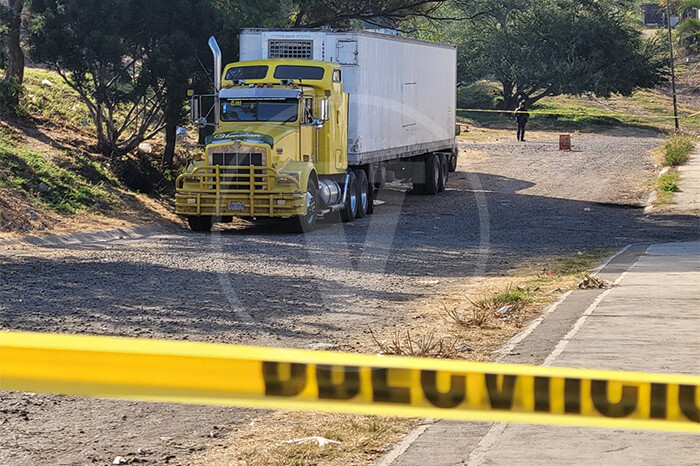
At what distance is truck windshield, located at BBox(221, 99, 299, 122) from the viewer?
21469 millimetres

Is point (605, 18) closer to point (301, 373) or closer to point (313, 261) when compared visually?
point (313, 261)

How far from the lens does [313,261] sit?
52.5 feet

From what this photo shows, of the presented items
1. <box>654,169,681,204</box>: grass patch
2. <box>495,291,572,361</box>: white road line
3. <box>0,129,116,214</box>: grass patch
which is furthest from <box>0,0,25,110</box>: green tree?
<box>495,291,572,361</box>: white road line

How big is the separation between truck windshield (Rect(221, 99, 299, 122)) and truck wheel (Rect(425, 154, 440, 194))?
8.85 m

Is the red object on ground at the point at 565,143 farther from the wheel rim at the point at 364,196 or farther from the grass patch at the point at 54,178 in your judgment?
the grass patch at the point at 54,178

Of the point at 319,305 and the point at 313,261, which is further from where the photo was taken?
the point at 313,261

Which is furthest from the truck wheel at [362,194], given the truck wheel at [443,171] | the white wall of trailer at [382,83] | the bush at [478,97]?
the bush at [478,97]

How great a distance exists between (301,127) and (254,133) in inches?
45.6

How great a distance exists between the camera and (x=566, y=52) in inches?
2660

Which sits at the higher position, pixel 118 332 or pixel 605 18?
pixel 605 18

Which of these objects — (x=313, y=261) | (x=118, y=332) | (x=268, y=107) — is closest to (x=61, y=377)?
(x=118, y=332)

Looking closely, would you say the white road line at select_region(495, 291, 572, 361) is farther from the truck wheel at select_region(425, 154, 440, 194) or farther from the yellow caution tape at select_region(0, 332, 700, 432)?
the truck wheel at select_region(425, 154, 440, 194)

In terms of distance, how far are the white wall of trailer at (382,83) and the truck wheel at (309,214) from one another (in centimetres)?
254

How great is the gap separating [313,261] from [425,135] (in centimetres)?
1401
